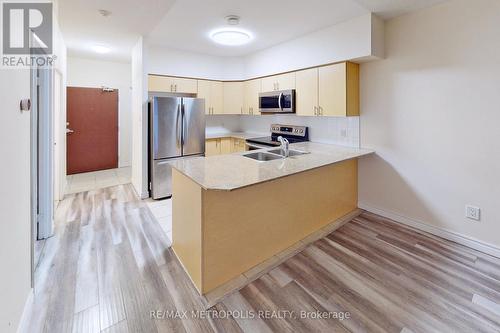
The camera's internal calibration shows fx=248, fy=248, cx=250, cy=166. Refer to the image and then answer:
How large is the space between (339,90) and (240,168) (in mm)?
1889

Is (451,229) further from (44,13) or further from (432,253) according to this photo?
(44,13)

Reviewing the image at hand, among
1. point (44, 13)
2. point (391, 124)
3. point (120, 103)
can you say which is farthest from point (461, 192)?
point (120, 103)

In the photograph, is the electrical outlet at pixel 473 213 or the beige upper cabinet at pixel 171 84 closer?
the electrical outlet at pixel 473 213

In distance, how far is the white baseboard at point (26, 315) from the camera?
1511 mm

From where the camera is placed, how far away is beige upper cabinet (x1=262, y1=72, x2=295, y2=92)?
3.93 m

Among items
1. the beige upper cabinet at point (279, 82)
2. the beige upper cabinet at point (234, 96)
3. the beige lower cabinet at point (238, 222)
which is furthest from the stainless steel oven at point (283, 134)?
the beige lower cabinet at point (238, 222)

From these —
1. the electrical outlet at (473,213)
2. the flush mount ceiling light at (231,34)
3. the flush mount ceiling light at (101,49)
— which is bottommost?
the electrical outlet at (473,213)

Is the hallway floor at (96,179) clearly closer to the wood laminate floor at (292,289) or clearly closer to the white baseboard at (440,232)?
the wood laminate floor at (292,289)

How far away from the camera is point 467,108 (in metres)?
2.53

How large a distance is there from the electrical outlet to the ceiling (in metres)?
2.20

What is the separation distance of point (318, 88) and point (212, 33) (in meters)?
1.72

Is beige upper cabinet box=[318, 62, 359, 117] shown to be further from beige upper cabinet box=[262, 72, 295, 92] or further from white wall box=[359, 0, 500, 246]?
beige upper cabinet box=[262, 72, 295, 92]

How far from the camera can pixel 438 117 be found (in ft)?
8.98

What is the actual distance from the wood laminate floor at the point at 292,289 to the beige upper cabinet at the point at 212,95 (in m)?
2.88
